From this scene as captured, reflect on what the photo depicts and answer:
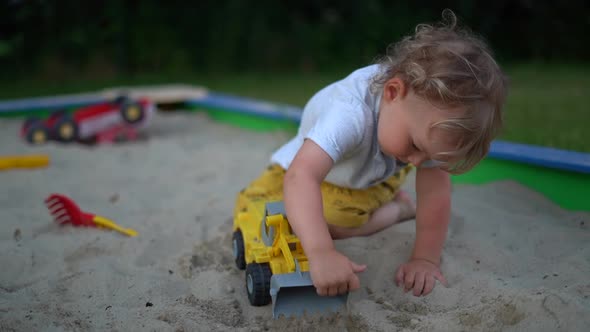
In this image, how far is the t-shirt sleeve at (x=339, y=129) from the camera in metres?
1.30

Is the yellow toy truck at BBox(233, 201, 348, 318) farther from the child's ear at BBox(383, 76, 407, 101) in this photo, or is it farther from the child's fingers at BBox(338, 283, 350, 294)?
the child's ear at BBox(383, 76, 407, 101)

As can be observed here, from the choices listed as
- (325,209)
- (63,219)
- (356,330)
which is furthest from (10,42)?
(356,330)

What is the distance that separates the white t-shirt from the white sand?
0.21 metres

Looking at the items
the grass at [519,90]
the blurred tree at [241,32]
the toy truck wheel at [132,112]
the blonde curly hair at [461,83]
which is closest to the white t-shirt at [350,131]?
the blonde curly hair at [461,83]

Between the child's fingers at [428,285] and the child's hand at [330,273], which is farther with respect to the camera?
the child's fingers at [428,285]

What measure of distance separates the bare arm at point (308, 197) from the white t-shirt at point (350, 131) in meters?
0.03

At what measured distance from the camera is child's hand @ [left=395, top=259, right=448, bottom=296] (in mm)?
1403

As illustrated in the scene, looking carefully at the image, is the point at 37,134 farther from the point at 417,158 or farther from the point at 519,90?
the point at 519,90

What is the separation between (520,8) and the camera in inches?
272

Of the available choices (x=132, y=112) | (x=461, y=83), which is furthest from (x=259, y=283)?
(x=132, y=112)

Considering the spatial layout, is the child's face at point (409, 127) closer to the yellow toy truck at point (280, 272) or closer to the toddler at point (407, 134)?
the toddler at point (407, 134)

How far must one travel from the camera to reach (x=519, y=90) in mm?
4445

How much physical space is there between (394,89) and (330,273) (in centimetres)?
44

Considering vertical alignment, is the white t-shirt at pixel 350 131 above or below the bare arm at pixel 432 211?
above
